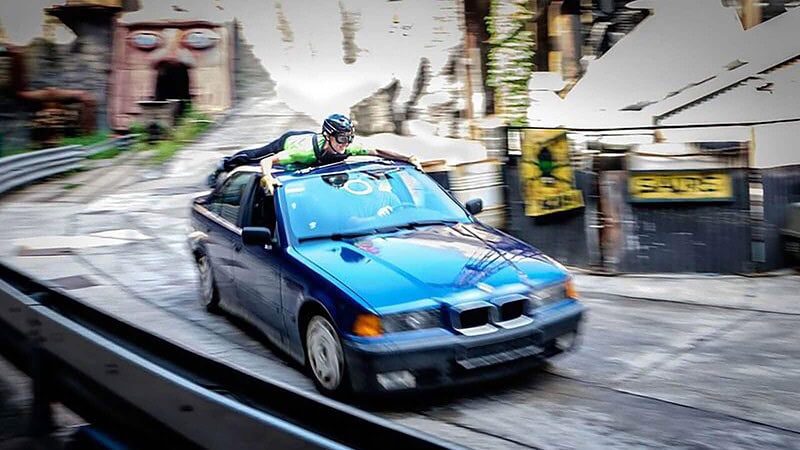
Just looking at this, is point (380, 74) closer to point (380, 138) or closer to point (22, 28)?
point (380, 138)

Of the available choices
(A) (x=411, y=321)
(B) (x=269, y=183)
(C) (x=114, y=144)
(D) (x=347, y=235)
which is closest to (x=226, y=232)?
(B) (x=269, y=183)

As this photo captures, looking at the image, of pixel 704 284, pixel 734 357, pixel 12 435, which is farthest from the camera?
pixel 704 284

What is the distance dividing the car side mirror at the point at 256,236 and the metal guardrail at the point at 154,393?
1.50m

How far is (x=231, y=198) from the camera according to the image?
25.5 ft

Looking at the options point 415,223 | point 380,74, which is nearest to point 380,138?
point 380,74

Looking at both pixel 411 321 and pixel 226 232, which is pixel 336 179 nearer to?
pixel 226 232

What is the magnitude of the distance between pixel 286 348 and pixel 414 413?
1.20 meters

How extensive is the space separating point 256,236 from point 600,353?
107 inches

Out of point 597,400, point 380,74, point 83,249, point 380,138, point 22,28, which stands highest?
point 22,28

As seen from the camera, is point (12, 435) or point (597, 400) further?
point (597, 400)

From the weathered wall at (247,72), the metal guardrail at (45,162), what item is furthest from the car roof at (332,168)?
the weathered wall at (247,72)

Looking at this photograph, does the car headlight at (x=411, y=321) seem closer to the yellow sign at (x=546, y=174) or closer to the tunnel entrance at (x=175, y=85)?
the yellow sign at (x=546, y=174)

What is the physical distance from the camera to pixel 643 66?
16188 mm

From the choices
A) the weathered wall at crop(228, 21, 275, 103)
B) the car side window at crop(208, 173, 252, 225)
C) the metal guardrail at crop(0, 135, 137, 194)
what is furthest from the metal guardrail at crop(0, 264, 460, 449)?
the weathered wall at crop(228, 21, 275, 103)
